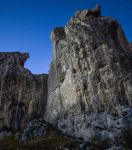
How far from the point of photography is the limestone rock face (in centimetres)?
6419

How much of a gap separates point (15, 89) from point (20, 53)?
15.9 meters

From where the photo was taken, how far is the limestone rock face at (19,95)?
2527 inches

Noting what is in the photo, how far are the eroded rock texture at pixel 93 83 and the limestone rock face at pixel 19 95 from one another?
9142mm

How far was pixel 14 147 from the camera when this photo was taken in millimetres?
42938

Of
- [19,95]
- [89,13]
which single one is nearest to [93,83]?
[89,13]

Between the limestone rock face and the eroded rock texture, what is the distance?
9142 mm

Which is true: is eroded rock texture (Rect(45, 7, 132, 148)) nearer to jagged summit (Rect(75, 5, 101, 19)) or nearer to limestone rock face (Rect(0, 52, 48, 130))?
jagged summit (Rect(75, 5, 101, 19))

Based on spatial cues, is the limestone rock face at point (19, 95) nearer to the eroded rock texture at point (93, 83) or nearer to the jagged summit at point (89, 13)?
the eroded rock texture at point (93, 83)

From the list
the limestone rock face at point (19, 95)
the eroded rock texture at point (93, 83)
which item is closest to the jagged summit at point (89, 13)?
the eroded rock texture at point (93, 83)

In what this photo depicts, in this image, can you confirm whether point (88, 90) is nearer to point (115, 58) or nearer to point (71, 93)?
A: point (71, 93)

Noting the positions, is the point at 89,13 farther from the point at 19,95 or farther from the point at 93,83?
the point at 19,95

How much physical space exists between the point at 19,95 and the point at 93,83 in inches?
1121

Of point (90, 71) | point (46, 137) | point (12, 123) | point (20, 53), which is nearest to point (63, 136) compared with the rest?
point (46, 137)

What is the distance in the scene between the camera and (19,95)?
66.8m
